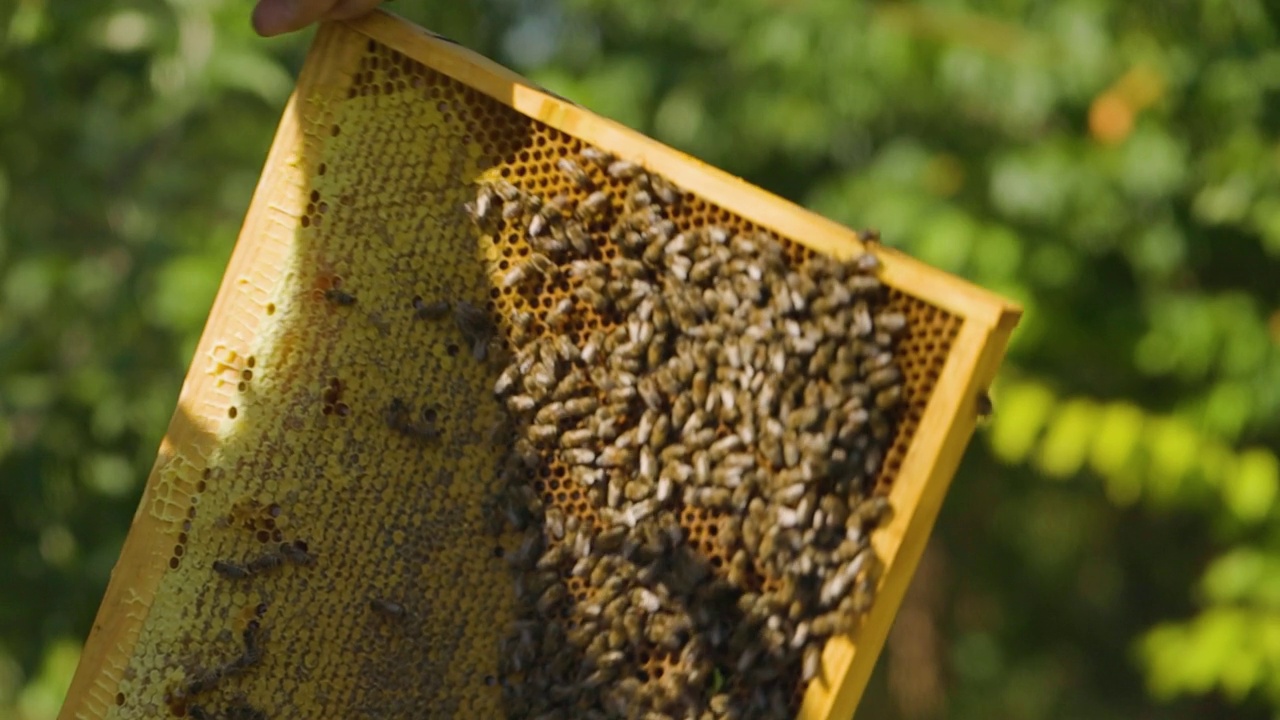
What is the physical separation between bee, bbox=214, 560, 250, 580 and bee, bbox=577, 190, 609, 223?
133 centimetres

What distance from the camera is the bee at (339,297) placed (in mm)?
3201

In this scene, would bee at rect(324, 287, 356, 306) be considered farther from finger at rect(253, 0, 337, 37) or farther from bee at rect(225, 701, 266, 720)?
bee at rect(225, 701, 266, 720)

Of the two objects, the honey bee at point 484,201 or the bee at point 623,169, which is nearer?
the bee at point 623,169

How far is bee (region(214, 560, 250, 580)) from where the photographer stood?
3111mm

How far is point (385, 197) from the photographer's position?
324 cm

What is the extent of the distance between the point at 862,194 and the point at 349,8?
378 cm

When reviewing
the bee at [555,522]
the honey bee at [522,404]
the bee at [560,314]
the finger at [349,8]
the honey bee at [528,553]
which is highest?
the finger at [349,8]

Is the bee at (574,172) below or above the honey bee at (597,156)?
below

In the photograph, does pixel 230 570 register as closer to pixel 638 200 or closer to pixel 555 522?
pixel 555 522

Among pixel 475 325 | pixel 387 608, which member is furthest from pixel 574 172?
pixel 387 608

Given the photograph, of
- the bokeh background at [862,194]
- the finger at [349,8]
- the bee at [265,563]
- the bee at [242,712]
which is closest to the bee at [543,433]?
the bee at [265,563]

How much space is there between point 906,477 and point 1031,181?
345cm

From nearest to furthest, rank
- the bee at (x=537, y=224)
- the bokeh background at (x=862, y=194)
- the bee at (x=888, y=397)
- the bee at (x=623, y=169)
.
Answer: the bee at (x=888, y=397) < the bee at (x=623, y=169) < the bee at (x=537, y=224) < the bokeh background at (x=862, y=194)

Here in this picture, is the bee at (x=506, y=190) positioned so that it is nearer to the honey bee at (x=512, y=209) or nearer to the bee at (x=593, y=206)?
the honey bee at (x=512, y=209)
